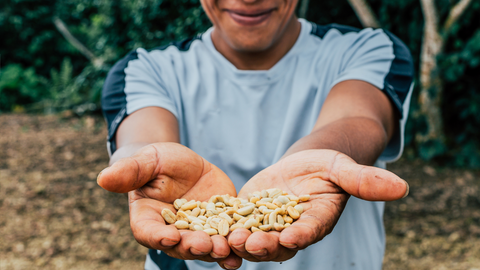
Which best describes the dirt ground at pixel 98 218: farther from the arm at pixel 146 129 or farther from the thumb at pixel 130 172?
the thumb at pixel 130 172

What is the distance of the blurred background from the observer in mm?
3158

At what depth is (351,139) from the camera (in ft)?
4.39

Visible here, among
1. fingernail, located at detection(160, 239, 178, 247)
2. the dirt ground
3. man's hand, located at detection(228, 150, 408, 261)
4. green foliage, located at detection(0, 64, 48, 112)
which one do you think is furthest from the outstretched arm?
green foliage, located at detection(0, 64, 48, 112)

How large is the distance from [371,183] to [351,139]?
1.05 ft

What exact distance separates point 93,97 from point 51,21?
3.35 m

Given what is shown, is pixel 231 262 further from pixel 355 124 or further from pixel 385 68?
pixel 385 68

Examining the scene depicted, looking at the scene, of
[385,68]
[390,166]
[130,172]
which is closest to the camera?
[130,172]

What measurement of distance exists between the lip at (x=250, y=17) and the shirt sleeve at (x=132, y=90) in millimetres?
390

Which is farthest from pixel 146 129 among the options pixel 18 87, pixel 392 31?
pixel 18 87

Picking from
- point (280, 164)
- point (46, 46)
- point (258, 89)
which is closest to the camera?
point (280, 164)

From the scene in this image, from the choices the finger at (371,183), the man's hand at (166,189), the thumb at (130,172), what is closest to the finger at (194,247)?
the man's hand at (166,189)

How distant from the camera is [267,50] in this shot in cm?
176

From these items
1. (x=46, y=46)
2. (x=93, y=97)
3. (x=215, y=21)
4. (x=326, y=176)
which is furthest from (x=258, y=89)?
(x=46, y=46)

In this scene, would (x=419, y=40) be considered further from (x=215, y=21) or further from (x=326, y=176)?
(x=326, y=176)
